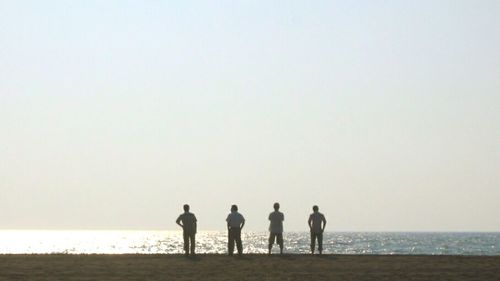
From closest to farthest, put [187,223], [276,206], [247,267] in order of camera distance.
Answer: [247,267] → [187,223] → [276,206]

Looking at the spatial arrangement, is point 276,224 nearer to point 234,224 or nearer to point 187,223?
point 234,224

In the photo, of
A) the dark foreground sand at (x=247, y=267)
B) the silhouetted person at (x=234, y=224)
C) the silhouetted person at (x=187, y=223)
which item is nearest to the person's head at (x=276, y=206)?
the silhouetted person at (x=234, y=224)

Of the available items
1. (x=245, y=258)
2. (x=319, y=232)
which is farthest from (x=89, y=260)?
(x=319, y=232)

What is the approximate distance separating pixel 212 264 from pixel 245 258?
2.48m

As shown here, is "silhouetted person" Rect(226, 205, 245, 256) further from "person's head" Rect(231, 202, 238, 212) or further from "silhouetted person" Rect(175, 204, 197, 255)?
"silhouetted person" Rect(175, 204, 197, 255)

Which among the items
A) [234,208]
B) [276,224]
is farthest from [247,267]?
[276,224]

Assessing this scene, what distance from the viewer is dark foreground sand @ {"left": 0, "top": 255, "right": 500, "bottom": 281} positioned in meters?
22.3

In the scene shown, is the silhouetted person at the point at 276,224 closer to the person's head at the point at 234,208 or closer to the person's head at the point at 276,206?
the person's head at the point at 276,206

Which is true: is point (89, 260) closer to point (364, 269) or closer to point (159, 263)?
point (159, 263)

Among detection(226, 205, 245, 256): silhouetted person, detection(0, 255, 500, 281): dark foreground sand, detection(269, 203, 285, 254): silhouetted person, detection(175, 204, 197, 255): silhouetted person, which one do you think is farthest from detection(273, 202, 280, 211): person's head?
detection(0, 255, 500, 281): dark foreground sand

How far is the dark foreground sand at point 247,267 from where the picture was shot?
22.3m

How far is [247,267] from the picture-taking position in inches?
982

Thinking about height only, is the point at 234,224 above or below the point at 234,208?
below

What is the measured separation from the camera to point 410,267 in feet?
80.6
